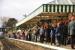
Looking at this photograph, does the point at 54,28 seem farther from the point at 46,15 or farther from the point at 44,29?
the point at 46,15

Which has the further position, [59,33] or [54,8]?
[54,8]

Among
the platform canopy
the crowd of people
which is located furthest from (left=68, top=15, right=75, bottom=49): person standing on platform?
the platform canopy

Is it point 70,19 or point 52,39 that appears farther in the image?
point 52,39

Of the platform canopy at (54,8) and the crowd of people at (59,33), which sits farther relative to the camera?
the platform canopy at (54,8)

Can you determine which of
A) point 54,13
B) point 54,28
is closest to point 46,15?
point 54,13

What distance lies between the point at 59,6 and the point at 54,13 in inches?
67.4

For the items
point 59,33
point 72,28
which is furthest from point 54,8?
point 72,28

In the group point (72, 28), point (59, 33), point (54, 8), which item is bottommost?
point (59, 33)

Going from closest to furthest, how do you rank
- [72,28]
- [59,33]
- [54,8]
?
[72,28]
[59,33]
[54,8]

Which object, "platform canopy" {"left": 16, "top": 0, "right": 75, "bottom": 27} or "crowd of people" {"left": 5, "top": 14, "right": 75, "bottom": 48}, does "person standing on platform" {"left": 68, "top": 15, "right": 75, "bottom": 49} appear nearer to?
"crowd of people" {"left": 5, "top": 14, "right": 75, "bottom": 48}

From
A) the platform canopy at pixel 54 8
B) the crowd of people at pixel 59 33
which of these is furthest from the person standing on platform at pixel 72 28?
the platform canopy at pixel 54 8

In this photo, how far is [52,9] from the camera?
46.7 m

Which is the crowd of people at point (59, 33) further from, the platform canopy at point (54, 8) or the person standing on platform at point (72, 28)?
the platform canopy at point (54, 8)

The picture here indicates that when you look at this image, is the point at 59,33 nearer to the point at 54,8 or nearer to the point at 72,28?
Result: the point at 72,28
